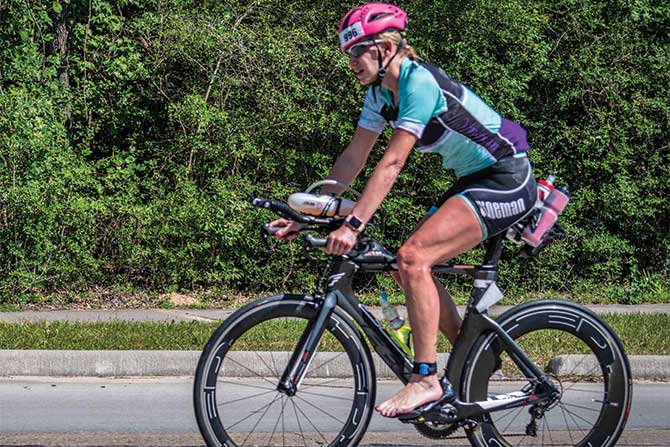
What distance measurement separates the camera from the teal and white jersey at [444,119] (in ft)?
15.1

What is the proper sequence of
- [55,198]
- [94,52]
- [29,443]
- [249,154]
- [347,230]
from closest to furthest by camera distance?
[347,230] → [29,443] → [55,198] → [249,154] → [94,52]

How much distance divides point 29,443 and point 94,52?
8082 mm

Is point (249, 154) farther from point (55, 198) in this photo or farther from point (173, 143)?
point (55, 198)

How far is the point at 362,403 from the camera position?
4.86 meters

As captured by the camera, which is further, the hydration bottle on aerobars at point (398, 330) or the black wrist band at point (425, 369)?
the hydration bottle on aerobars at point (398, 330)

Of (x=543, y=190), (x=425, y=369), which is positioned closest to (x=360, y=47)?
(x=543, y=190)

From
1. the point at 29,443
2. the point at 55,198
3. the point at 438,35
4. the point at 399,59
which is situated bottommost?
the point at 55,198

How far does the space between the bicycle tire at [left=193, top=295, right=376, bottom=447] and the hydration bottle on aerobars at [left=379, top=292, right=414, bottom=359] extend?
180 mm

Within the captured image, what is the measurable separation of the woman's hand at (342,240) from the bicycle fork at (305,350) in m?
0.32

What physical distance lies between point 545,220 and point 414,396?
1.00m

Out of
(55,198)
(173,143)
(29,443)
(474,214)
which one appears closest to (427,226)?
(474,214)

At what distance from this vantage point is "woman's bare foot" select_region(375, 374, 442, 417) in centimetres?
473

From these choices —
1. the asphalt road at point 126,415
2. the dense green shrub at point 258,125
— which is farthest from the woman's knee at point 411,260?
the dense green shrub at point 258,125

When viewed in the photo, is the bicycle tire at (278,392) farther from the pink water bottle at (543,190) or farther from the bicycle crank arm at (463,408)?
the pink water bottle at (543,190)
